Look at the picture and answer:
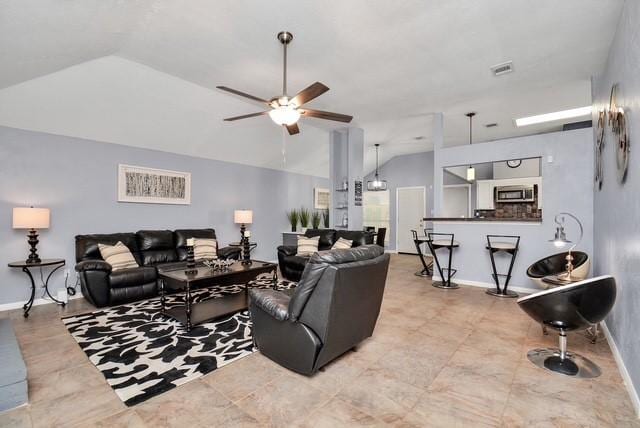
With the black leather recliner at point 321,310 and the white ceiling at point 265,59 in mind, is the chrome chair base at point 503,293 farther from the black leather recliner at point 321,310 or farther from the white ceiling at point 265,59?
the white ceiling at point 265,59

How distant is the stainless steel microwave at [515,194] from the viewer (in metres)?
6.71

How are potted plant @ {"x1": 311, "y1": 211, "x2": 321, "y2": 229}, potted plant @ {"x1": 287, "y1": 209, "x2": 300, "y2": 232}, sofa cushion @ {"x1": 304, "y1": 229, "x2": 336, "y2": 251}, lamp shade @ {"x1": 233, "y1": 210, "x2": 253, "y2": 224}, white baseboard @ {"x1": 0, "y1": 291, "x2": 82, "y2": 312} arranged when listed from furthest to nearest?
potted plant @ {"x1": 311, "y1": 211, "x2": 321, "y2": 229}
potted plant @ {"x1": 287, "y1": 209, "x2": 300, "y2": 232}
lamp shade @ {"x1": 233, "y1": 210, "x2": 253, "y2": 224}
sofa cushion @ {"x1": 304, "y1": 229, "x2": 336, "y2": 251}
white baseboard @ {"x1": 0, "y1": 291, "x2": 82, "y2": 312}

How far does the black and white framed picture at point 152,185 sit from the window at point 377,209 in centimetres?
565

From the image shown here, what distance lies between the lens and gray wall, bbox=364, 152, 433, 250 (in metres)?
8.30

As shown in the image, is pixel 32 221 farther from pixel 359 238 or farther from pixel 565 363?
pixel 565 363

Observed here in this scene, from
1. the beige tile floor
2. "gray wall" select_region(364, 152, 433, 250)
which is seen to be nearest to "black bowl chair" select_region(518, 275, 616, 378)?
the beige tile floor

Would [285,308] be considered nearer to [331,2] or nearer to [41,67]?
[331,2]

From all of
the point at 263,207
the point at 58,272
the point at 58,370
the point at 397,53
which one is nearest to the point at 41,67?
the point at 58,272

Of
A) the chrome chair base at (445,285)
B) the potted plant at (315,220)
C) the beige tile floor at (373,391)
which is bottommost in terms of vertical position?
the beige tile floor at (373,391)

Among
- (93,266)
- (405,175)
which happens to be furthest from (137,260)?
(405,175)

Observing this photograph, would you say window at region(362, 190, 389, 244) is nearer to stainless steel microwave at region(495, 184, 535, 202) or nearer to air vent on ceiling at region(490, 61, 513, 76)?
stainless steel microwave at region(495, 184, 535, 202)

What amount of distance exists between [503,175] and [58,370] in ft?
27.6

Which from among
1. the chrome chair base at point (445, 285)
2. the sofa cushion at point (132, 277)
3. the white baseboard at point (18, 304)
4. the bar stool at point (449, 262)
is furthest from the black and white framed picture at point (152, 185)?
the chrome chair base at point (445, 285)

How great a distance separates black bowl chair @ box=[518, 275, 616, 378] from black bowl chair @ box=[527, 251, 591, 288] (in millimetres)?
866
